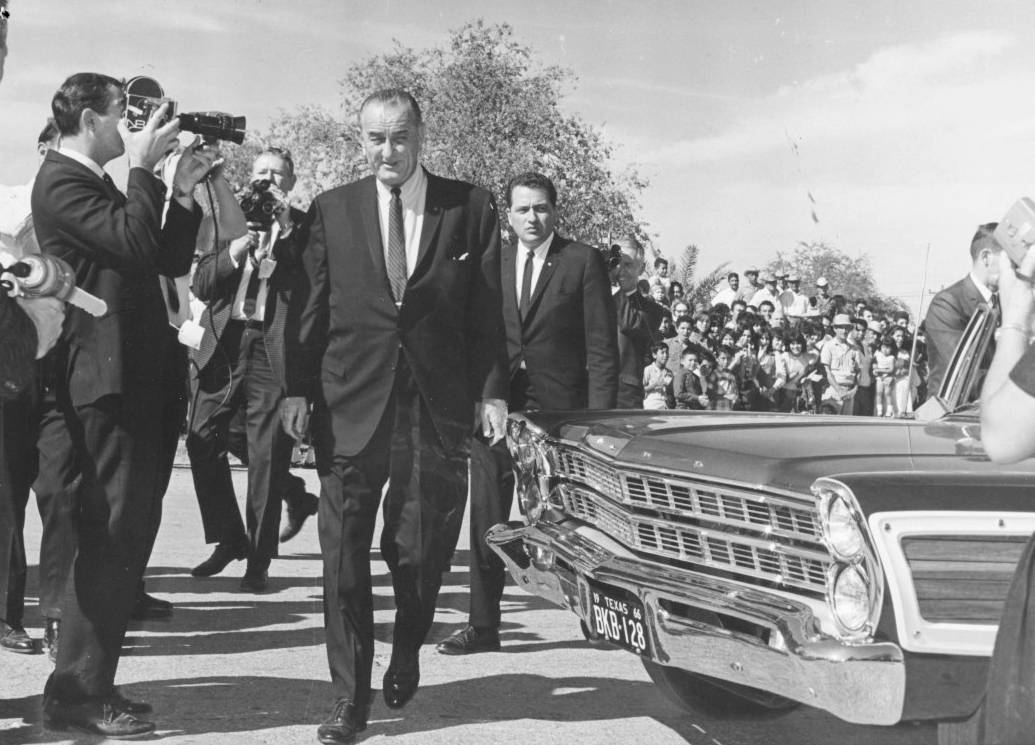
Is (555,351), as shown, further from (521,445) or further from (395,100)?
(395,100)

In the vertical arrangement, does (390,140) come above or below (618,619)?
above

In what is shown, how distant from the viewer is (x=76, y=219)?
4391mm

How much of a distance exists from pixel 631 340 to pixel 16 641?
3.84 meters

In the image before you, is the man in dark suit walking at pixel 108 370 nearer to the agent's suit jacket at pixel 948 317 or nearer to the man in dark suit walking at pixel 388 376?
the man in dark suit walking at pixel 388 376

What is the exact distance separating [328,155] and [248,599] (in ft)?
107

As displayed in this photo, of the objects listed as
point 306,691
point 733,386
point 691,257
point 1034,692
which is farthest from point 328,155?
point 1034,692

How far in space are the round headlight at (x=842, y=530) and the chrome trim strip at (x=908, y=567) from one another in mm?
64

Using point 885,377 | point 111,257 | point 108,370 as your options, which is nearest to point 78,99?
point 111,257

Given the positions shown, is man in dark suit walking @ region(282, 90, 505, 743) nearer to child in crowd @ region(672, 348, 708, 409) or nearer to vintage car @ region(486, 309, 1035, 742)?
vintage car @ region(486, 309, 1035, 742)

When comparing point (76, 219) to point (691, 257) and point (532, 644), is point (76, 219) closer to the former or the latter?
point (532, 644)

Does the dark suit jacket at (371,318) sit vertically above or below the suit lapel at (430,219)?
below

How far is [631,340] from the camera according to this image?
26.7ft

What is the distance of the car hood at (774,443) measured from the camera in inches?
145

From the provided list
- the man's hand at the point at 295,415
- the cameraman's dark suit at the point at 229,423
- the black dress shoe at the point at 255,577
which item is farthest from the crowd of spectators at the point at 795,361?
the man's hand at the point at 295,415
